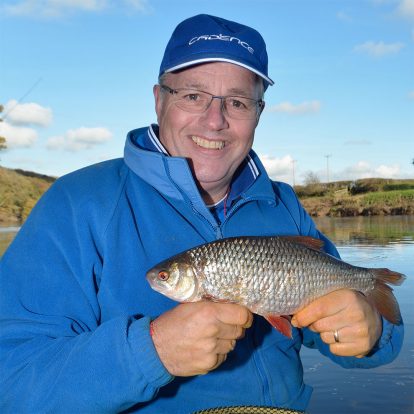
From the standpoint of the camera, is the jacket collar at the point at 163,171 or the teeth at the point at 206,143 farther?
the teeth at the point at 206,143

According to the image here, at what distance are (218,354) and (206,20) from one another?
6.75 feet

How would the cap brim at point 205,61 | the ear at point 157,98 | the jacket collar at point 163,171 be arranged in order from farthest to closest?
the ear at point 157,98
the cap brim at point 205,61
the jacket collar at point 163,171

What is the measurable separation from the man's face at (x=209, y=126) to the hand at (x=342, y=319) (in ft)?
3.34

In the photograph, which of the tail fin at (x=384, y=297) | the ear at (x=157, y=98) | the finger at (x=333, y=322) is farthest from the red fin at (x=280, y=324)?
the ear at (x=157, y=98)

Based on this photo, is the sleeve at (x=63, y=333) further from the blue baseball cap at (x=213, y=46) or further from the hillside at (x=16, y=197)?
the hillside at (x=16, y=197)

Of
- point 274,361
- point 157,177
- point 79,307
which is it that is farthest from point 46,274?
point 274,361

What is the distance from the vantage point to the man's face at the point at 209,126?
131 inches

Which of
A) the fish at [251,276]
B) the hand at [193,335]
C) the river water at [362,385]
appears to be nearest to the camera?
the hand at [193,335]

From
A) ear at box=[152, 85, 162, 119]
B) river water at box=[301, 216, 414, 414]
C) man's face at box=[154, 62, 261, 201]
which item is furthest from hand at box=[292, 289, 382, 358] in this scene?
river water at box=[301, 216, 414, 414]

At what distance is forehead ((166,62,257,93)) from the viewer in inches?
131

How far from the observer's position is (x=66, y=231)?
9.00 ft

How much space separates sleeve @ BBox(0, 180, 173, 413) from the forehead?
1.06 metres

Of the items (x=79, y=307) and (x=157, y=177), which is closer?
(x=79, y=307)

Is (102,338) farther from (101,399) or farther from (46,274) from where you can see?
(46,274)
